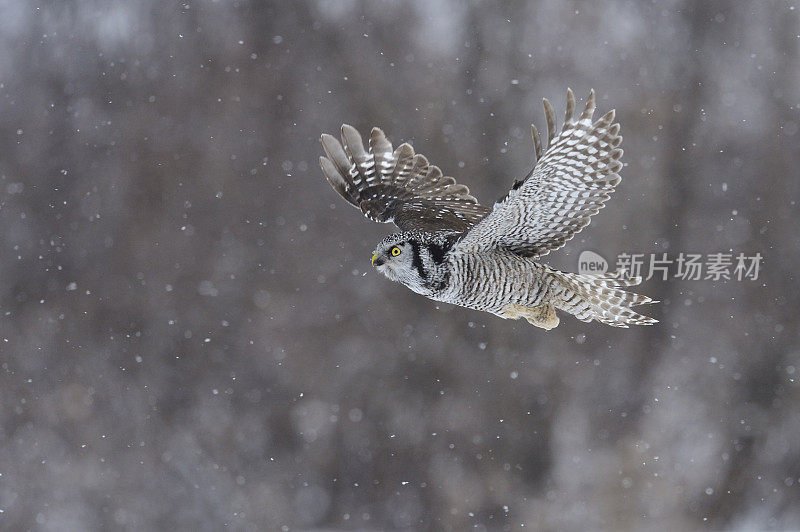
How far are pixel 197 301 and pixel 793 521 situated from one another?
219 inches

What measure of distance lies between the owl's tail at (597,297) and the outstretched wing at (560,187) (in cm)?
18

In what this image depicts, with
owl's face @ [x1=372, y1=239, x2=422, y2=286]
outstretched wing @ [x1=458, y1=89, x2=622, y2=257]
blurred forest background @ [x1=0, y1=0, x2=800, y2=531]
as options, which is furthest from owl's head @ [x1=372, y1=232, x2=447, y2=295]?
blurred forest background @ [x1=0, y1=0, x2=800, y2=531]

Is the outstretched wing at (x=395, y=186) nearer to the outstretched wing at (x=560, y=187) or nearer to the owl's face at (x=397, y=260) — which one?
the outstretched wing at (x=560, y=187)

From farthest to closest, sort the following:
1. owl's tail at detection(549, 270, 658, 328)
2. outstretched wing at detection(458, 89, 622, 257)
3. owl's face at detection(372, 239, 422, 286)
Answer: owl's tail at detection(549, 270, 658, 328) < owl's face at detection(372, 239, 422, 286) < outstretched wing at detection(458, 89, 622, 257)

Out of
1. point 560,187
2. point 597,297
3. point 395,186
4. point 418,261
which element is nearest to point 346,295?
point 395,186

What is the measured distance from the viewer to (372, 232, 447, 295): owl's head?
2.85m

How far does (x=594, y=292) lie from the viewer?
326 centimetres

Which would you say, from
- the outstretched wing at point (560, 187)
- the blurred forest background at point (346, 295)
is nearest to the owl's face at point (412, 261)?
the outstretched wing at point (560, 187)

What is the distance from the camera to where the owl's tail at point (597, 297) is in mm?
3203

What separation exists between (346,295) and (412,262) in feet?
14.6

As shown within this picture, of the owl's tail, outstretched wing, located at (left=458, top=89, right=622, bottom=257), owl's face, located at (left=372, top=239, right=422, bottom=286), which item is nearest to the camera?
outstretched wing, located at (left=458, top=89, right=622, bottom=257)

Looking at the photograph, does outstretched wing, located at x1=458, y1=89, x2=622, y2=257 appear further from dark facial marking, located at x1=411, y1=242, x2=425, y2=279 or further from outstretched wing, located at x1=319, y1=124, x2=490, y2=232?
outstretched wing, located at x1=319, y1=124, x2=490, y2=232

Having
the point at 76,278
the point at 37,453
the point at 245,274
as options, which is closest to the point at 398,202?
the point at 245,274

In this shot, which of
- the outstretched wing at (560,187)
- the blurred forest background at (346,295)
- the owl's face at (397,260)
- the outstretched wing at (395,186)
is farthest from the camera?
the blurred forest background at (346,295)
